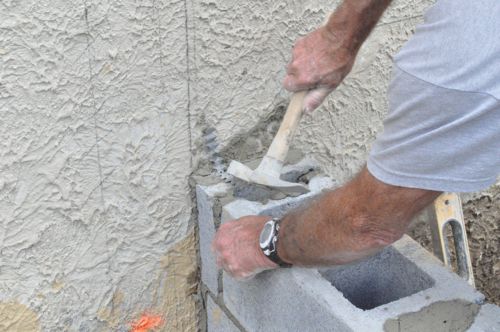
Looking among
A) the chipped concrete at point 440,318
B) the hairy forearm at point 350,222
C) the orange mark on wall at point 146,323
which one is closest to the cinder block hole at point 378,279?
the chipped concrete at point 440,318

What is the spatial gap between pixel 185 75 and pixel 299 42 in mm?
329

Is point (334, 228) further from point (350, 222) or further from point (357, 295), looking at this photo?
point (357, 295)

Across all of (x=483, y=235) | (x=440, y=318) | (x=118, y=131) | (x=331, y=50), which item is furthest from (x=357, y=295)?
(x=483, y=235)

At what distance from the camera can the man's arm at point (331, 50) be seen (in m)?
1.78

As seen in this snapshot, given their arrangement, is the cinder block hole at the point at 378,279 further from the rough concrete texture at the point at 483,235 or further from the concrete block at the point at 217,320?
the rough concrete texture at the point at 483,235

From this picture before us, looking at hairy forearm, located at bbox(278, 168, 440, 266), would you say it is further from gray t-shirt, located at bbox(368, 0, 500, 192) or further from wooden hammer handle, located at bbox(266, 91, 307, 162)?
wooden hammer handle, located at bbox(266, 91, 307, 162)

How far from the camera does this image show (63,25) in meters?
1.58

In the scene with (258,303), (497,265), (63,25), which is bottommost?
(497,265)

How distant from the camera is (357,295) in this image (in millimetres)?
1849

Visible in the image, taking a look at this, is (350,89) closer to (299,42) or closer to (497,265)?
(299,42)

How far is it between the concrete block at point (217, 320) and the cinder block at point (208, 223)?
0.05 metres

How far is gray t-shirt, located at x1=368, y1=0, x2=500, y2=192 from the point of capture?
113 cm

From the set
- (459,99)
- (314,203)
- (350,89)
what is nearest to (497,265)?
(350,89)

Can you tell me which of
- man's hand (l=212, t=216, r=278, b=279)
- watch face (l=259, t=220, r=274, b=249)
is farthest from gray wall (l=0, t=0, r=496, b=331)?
watch face (l=259, t=220, r=274, b=249)
